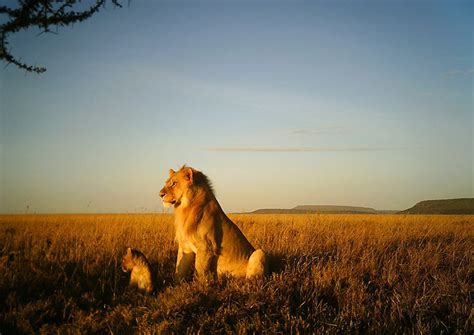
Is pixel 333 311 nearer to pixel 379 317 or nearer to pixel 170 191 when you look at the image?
pixel 379 317

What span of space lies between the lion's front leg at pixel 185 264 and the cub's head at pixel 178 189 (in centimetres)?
85

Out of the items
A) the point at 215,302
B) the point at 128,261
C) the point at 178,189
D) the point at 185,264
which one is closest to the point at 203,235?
the point at 185,264

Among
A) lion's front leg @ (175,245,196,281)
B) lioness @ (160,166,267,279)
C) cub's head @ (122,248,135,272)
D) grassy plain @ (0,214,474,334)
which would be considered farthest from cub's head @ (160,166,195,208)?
grassy plain @ (0,214,474,334)

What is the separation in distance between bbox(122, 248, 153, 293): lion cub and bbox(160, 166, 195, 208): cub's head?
1048mm

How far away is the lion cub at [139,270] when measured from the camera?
601 cm

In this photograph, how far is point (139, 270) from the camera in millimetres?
6117

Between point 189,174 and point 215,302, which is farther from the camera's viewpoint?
point 189,174

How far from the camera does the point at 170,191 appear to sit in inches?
262

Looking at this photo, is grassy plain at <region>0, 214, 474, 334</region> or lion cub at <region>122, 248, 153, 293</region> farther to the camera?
lion cub at <region>122, 248, 153, 293</region>

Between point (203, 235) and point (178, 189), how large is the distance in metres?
1.00

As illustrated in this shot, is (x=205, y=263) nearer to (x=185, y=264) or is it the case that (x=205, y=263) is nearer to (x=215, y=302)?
(x=185, y=264)

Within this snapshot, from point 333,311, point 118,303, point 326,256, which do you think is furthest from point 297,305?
point 326,256

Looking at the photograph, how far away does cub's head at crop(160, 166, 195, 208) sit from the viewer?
662 centimetres

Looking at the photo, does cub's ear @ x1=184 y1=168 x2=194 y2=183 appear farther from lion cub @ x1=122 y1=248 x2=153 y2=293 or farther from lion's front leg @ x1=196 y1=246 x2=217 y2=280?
lion cub @ x1=122 y1=248 x2=153 y2=293
